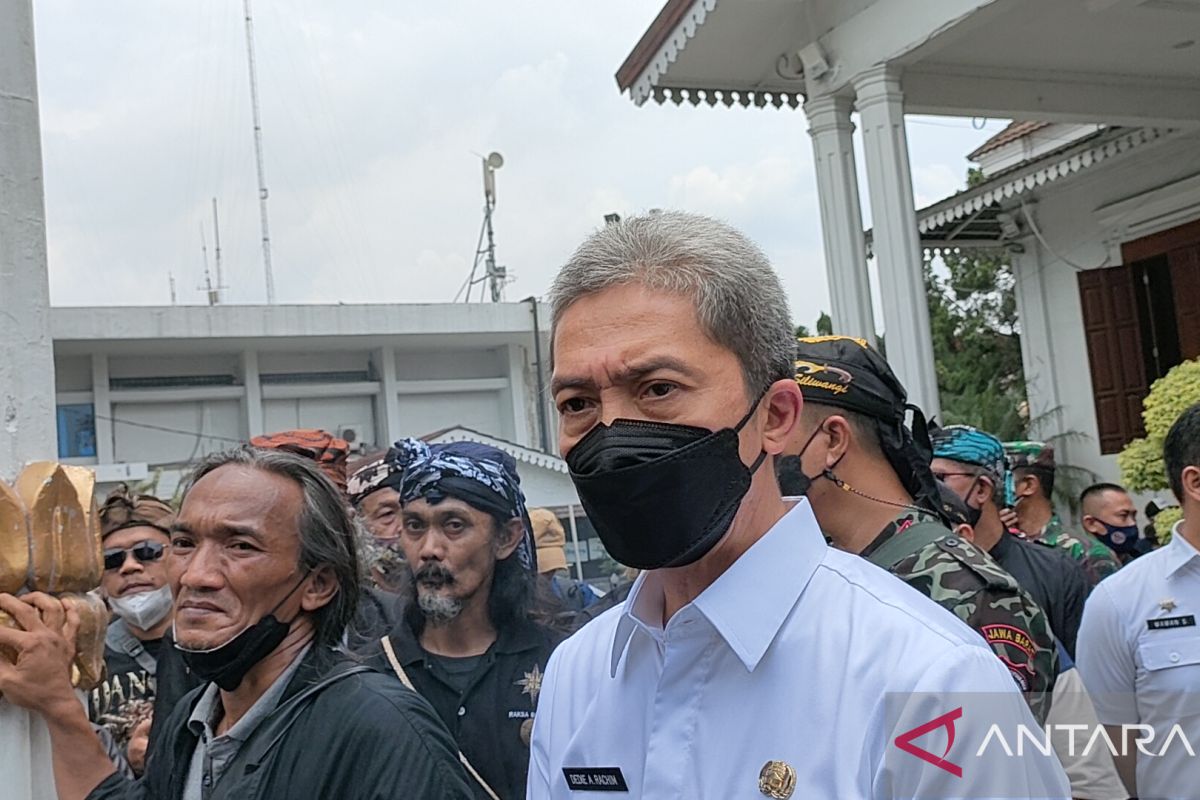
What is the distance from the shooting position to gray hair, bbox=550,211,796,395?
161cm

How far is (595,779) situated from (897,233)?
6562 millimetres

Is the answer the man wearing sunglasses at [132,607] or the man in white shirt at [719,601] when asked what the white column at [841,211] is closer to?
the man wearing sunglasses at [132,607]

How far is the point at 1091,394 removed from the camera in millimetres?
12234

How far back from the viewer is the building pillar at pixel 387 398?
2611 cm

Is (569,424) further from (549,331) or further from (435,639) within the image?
(435,639)

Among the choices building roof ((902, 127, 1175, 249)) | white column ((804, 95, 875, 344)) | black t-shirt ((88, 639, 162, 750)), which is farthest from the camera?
building roof ((902, 127, 1175, 249))

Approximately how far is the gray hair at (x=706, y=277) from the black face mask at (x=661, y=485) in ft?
0.35

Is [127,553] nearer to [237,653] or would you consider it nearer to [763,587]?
[237,653]

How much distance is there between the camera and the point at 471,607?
146 inches

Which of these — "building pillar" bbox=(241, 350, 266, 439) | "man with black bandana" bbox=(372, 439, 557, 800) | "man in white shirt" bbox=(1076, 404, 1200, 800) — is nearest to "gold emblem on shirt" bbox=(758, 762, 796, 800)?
"man with black bandana" bbox=(372, 439, 557, 800)

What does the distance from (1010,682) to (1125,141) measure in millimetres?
10431

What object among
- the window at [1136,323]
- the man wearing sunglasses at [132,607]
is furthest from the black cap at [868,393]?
the window at [1136,323]

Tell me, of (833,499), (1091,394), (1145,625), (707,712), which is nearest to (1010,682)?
(707,712)

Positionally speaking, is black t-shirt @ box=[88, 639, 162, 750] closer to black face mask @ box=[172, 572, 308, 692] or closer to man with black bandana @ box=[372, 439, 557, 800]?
man with black bandana @ box=[372, 439, 557, 800]
